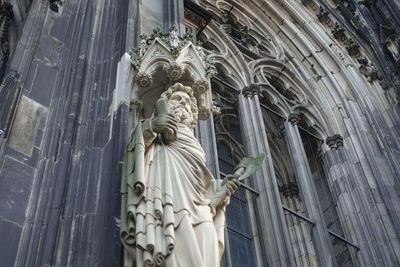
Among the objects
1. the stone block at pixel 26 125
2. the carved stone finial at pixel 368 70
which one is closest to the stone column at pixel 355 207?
the carved stone finial at pixel 368 70

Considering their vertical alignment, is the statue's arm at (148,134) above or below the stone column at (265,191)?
below

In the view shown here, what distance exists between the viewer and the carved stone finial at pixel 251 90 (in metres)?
10.0

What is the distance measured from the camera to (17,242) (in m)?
4.35

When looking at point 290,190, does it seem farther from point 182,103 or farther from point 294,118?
point 182,103

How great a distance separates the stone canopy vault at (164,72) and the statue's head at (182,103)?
0.25m

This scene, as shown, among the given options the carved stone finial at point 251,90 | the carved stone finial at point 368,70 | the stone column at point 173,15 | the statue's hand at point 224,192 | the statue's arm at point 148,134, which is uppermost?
the carved stone finial at point 368,70

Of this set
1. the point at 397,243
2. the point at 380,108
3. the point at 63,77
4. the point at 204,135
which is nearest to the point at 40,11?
the point at 63,77

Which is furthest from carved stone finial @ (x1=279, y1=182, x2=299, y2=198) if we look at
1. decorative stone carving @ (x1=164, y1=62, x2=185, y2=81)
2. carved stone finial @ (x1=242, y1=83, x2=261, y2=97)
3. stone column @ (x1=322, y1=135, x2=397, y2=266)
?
decorative stone carving @ (x1=164, y1=62, x2=185, y2=81)

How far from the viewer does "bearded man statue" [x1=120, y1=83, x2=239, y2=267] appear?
3934 mm

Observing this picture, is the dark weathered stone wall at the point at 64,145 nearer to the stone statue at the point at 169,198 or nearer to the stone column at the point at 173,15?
the stone statue at the point at 169,198

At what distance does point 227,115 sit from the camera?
10383mm

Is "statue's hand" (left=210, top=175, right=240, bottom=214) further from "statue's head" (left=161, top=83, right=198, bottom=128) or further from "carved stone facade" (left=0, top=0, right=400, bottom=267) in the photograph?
"statue's head" (left=161, top=83, right=198, bottom=128)

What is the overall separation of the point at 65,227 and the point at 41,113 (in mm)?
1279

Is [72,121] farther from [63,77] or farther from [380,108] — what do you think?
[380,108]
